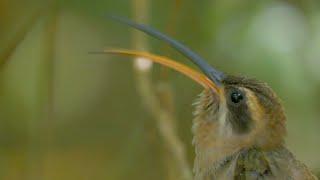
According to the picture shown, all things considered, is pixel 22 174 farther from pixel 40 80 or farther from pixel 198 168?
pixel 198 168

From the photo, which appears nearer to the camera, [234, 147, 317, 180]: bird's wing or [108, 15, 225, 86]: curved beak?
[234, 147, 317, 180]: bird's wing

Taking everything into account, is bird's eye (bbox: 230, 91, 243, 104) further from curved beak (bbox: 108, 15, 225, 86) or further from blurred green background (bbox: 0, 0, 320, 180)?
blurred green background (bbox: 0, 0, 320, 180)

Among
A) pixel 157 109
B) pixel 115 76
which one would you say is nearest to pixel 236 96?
pixel 157 109

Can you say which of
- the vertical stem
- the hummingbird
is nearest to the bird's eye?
the hummingbird

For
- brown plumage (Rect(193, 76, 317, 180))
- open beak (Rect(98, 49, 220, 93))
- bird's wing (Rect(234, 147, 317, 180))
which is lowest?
bird's wing (Rect(234, 147, 317, 180))

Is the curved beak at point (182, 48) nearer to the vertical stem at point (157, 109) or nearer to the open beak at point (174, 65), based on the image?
the open beak at point (174, 65)

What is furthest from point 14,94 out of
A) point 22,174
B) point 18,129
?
point 22,174

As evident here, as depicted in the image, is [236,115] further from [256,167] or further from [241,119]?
[256,167]

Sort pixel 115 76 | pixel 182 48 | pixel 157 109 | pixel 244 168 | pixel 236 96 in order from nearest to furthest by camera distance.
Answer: pixel 244 168, pixel 182 48, pixel 236 96, pixel 157 109, pixel 115 76
